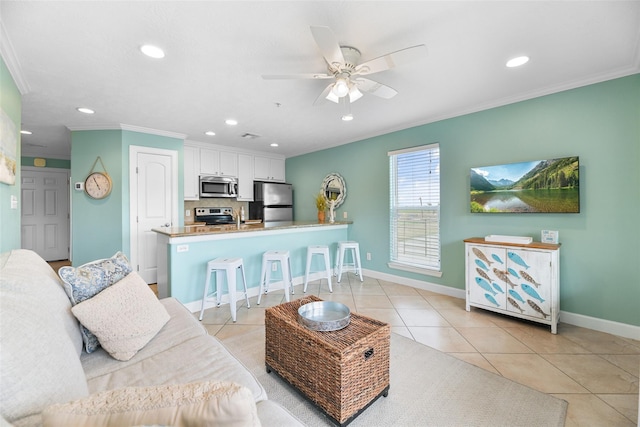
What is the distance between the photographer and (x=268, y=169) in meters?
5.87

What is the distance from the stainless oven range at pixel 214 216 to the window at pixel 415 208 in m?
3.22

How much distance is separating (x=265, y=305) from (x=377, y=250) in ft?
6.56

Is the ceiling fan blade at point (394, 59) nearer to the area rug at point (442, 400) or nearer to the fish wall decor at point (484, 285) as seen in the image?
the area rug at point (442, 400)

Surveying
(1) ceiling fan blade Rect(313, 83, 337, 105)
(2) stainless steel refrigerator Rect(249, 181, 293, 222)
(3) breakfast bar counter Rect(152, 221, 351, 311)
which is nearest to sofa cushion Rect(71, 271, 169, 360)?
(3) breakfast bar counter Rect(152, 221, 351, 311)

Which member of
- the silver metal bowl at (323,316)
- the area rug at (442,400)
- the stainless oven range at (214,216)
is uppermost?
the stainless oven range at (214,216)

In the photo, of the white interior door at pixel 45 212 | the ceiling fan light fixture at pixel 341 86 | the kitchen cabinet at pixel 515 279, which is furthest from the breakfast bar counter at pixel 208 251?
the white interior door at pixel 45 212

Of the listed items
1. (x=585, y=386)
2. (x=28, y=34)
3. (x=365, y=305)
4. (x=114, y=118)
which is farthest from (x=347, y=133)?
(x=585, y=386)

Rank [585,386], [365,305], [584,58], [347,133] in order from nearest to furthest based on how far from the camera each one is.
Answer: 1. [585,386]
2. [584,58]
3. [365,305]
4. [347,133]

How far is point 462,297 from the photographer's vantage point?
3385mm

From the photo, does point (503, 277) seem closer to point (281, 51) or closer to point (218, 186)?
point (281, 51)

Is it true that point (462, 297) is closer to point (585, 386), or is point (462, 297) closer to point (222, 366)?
point (585, 386)

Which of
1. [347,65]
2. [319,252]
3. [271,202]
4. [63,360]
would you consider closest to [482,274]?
[319,252]

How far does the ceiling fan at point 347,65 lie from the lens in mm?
1619

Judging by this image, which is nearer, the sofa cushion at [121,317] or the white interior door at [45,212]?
the sofa cushion at [121,317]
